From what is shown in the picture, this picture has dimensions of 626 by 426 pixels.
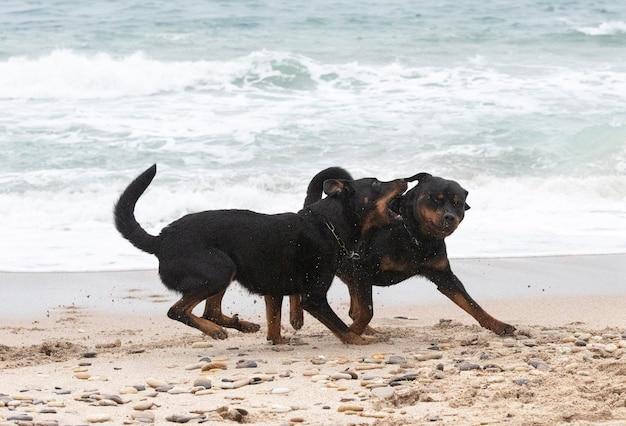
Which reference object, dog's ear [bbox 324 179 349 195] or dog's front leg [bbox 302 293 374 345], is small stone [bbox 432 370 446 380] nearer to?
dog's front leg [bbox 302 293 374 345]

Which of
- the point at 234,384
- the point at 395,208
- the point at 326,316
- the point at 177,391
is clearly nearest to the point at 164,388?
the point at 177,391

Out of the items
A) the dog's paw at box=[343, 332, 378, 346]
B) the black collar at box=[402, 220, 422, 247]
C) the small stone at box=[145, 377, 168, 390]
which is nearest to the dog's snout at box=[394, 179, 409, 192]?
the black collar at box=[402, 220, 422, 247]

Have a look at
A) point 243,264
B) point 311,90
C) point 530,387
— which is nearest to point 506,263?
point 243,264

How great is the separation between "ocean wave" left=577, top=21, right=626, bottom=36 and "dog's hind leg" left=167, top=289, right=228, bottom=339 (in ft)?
59.4

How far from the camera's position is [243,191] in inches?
468

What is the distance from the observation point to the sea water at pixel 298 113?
10.9m

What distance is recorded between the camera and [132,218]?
628 centimetres

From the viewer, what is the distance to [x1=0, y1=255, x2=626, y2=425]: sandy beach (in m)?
4.58

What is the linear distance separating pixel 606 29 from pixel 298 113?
32.5 ft

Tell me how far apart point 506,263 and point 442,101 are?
8.09 m

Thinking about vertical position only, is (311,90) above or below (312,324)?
above

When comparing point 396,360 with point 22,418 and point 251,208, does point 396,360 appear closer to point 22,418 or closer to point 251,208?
point 22,418

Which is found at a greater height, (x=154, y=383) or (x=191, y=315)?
(x=191, y=315)

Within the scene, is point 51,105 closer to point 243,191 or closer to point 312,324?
point 243,191
